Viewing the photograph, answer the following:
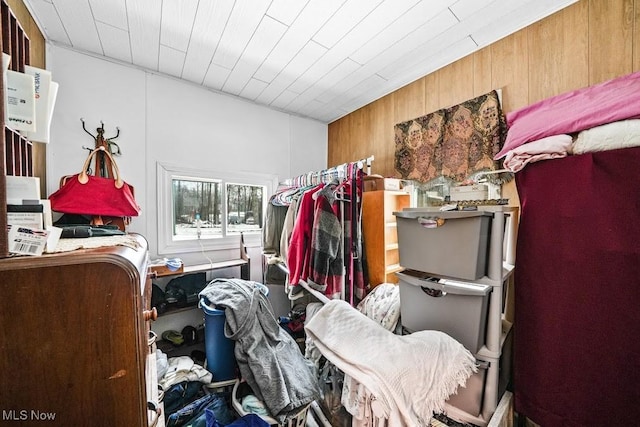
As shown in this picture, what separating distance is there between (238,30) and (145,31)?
618mm

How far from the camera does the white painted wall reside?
1738 millimetres

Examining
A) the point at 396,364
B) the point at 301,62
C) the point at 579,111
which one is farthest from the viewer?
the point at 301,62

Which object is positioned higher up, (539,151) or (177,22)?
(177,22)

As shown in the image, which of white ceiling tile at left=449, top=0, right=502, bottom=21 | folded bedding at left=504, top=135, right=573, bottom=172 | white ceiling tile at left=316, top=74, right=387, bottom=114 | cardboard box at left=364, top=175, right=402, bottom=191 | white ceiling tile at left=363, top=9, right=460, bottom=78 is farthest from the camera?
white ceiling tile at left=316, top=74, right=387, bottom=114

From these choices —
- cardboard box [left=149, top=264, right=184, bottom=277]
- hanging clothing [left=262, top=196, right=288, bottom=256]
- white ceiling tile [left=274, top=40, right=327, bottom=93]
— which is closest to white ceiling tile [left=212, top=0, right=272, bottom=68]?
white ceiling tile [left=274, top=40, right=327, bottom=93]

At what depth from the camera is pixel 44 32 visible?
61.8 inches

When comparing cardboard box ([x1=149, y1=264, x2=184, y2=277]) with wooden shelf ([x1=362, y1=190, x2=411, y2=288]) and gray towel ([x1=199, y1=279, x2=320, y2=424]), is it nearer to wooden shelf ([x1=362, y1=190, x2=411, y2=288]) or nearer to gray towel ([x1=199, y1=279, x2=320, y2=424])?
gray towel ([x1=199, y1=279, x2=320, y2=424])

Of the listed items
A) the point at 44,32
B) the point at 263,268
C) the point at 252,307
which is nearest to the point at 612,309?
the point at 252,307

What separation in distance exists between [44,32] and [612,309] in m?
3.36

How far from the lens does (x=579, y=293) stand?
95cm

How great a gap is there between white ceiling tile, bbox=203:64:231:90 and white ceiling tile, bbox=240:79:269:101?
0.21 meters

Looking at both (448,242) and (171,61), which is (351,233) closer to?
(448,242)

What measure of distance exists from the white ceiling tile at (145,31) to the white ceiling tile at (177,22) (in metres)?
0.03

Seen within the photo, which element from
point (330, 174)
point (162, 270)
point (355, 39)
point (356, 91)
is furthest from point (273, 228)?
point (355, 39)
